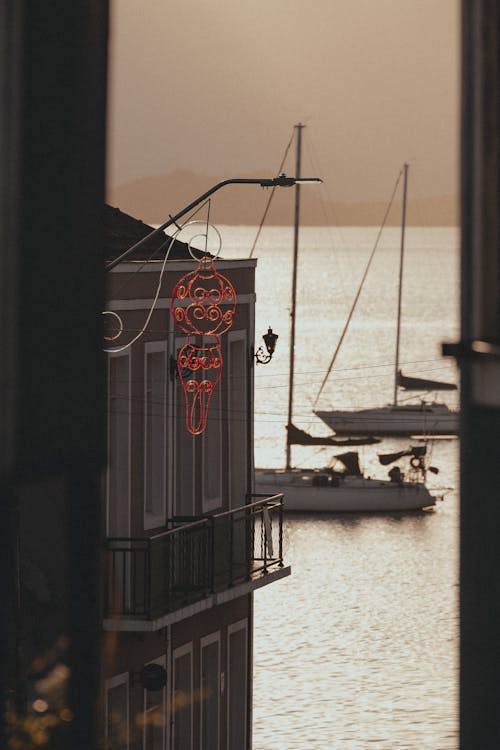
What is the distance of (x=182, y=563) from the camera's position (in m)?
14.5

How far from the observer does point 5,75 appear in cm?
345

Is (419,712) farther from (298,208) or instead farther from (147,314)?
(298,208)

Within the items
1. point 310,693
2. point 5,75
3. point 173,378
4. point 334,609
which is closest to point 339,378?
point 334,609

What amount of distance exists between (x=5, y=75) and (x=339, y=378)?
103870 mm

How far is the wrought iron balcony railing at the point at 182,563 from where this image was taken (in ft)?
44.1

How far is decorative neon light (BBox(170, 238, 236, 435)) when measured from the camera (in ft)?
46.3

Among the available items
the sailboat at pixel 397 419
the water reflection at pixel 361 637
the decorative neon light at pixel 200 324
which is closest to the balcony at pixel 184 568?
the decorative neon light at pixel 200 324

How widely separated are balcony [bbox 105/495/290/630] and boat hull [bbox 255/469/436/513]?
41150 millimetres

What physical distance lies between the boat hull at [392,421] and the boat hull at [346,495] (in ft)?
56.3

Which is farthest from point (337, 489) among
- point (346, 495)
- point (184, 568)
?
point (184, 568)

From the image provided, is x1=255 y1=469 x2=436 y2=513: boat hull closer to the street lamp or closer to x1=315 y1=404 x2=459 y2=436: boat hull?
x1=315 y1=404 x2=459 y2=436: boat hull

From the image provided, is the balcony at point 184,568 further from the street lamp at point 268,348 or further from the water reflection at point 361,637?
the water reflection at point 361,637

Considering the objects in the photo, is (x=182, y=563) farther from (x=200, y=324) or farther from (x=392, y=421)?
(x=392, y=421)

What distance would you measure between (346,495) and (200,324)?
43131mm
